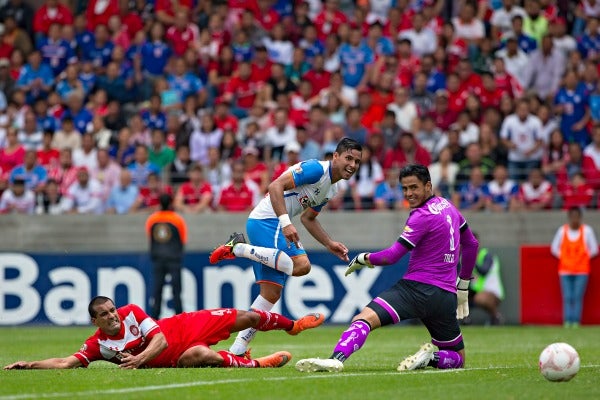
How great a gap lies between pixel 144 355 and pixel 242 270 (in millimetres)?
10986

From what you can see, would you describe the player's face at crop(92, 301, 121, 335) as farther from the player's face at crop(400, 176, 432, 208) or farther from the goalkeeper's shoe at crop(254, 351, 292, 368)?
the player's face at crop(400, 176, 432, 208)

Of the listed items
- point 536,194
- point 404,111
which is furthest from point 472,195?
point 404,111

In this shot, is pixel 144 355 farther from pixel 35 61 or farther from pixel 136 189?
pixel 35 61

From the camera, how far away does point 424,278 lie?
464 inches

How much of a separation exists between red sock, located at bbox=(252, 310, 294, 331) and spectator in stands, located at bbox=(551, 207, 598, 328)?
10.4m

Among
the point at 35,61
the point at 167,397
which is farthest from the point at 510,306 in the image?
the point at 167,397

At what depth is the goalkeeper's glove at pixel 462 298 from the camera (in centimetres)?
1243

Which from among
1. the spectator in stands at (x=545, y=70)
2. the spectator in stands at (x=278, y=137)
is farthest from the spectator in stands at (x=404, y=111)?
the spectator in stands at (x=545, y=70)

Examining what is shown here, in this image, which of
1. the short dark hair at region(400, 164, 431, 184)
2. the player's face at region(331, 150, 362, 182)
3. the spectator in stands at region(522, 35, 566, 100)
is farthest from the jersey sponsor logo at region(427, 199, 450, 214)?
the spectator in stands at region(522, 35, 566, 100)

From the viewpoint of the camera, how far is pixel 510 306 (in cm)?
2300

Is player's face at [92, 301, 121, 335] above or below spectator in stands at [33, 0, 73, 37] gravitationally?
below

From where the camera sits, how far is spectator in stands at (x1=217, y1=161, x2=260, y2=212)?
23.3m

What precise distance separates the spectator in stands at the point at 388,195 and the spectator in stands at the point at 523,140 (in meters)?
2.17

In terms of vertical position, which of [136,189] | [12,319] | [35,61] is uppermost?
[35,61]
